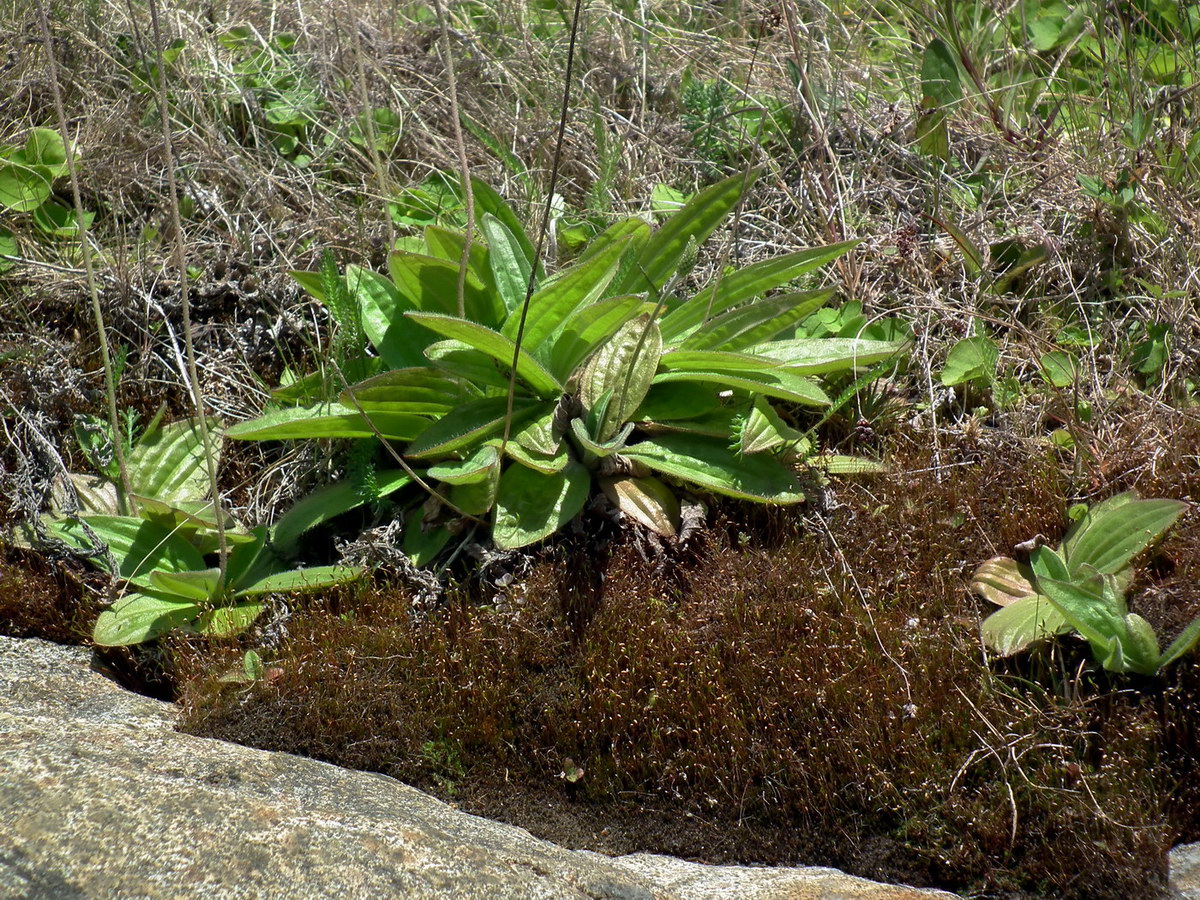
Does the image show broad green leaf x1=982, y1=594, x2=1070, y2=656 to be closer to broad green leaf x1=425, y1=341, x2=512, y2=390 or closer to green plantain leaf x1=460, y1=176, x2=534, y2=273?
broad green leaf x1=425, y1=341, x2=512, y2=390

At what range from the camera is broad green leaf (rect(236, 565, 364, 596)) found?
3.23 metres

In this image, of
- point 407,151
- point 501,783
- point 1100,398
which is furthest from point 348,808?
point 407,151

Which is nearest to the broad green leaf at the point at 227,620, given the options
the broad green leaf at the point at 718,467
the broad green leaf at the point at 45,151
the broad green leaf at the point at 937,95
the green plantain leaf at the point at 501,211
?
the broad green leaf at the point at 718,467

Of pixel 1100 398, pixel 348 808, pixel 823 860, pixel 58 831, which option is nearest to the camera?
pixel 58 831

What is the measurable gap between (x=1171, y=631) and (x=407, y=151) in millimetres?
3714

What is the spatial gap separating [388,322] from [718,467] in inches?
51.1

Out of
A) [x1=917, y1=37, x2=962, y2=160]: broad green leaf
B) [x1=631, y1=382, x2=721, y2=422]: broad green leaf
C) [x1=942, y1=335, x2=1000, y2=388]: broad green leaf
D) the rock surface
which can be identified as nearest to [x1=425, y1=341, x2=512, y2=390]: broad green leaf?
[x1=631, y1=382, x2=721, y2=422]: broad green leaf

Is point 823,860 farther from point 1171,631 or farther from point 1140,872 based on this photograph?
point 1171,631

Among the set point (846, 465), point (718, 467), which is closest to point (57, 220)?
point (718, 467)

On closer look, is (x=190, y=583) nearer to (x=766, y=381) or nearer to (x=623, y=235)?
(x=623, y=235)

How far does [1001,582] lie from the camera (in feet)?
10.1

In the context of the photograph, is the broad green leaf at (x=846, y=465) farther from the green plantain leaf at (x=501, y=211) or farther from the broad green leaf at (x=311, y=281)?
the broad green leaf at (x=311, y=281)

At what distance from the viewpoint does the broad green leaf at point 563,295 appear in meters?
3.40

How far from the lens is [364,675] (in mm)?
3049
